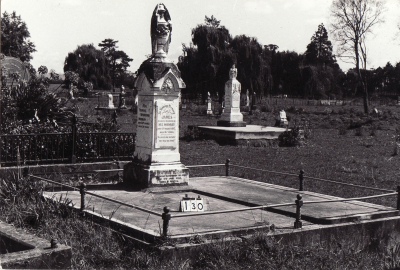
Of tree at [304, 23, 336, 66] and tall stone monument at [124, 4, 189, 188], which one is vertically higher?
tree at [304, 23, 336, 66]

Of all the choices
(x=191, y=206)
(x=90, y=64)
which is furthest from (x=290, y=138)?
(x=90, y=64)

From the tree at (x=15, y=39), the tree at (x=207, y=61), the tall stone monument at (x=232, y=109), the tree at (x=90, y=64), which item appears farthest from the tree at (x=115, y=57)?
the tall stone monument at (x=232, y=109)

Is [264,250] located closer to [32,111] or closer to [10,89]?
[32,111]

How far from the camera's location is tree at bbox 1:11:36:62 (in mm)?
59812

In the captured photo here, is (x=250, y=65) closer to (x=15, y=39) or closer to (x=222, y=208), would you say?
(x=15, y=39)

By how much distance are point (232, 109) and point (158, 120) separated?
17.2 meters

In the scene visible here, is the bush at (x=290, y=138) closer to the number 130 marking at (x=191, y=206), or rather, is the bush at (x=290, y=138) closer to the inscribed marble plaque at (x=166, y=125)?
the inscribed marble plaque at (x=166, y=125)

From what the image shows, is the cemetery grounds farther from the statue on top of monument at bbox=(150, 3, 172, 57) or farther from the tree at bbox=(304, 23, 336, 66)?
the tree at bbox=(304, 23, 336, 66)

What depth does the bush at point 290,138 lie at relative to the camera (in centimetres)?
2269

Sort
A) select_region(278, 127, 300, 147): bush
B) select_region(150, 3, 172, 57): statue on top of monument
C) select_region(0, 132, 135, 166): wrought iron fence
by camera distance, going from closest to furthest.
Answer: select_region(150, 3, 172, 57): statue on top of monument, select_region(0, 132, 135, 166): wrought iron fence, select_region(278, 127, 300, 147): bush

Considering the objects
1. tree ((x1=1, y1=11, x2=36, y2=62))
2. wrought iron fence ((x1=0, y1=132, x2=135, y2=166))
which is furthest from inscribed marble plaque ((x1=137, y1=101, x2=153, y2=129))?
tree ((x1=1, y1=11, x2=36, y2=62))

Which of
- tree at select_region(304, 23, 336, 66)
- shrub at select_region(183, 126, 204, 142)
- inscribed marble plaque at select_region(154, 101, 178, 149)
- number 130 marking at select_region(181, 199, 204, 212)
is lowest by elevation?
number 130 marking at select_region(181, 199, 204, 212)

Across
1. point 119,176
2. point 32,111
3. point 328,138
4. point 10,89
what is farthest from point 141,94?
point 328,138

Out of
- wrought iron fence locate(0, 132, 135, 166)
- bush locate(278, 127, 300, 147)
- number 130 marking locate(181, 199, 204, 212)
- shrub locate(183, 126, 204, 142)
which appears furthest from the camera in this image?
shrub locate(183, 126, 204, 142)
